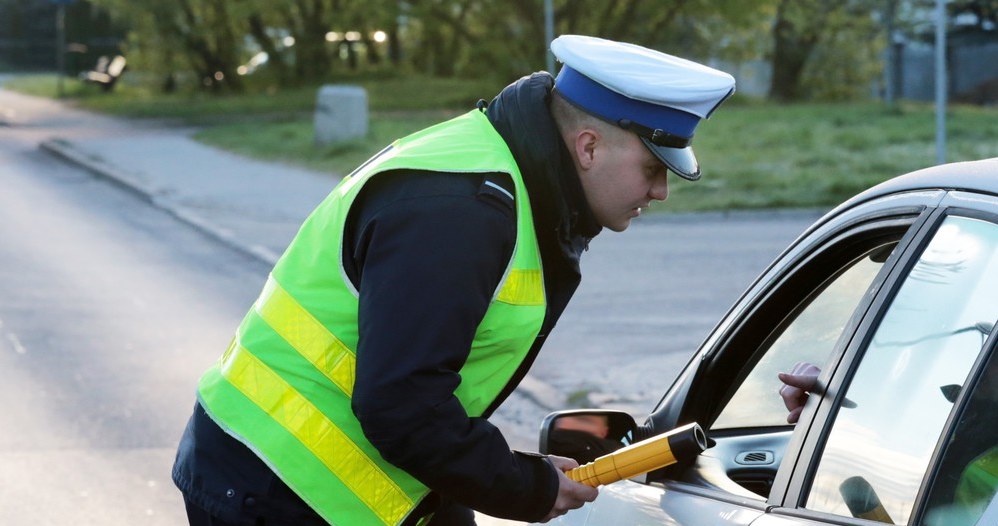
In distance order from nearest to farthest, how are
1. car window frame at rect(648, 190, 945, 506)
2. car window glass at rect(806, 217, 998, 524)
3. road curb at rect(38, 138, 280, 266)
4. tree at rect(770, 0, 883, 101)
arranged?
car window glass at rect(806, 217, 998, 524) → car window frame at rect(648, 190, 945, 506) → road curb at rect(38, 138, 280, 266) → tree at rect(770, 0, 883, 101)

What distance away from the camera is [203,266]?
43.5 ft

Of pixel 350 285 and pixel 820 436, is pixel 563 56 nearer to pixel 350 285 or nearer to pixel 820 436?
pixel 350 285

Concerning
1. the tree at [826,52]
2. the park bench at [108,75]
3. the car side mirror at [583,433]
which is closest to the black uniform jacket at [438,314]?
A: the car side mirror at [583,433]

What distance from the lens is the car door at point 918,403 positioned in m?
2.16

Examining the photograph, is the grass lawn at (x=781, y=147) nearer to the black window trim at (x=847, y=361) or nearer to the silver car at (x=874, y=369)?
the silver car at (x=874, y=369)

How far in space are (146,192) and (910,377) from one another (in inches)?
671

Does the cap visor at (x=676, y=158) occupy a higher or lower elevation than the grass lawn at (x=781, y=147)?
higher

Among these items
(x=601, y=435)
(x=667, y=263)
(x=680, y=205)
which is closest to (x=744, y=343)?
(x=601, y=435)

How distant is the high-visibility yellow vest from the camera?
102 inches

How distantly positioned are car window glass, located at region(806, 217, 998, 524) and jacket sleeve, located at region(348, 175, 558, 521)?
57 cm

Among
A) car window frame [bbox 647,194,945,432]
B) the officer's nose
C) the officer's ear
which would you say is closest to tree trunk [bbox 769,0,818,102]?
car window frame [bbox 647,194,945,432]

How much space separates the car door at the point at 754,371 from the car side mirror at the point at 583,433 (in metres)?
0.08

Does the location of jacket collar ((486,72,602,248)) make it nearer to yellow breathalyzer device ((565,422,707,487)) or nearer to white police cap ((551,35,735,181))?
white police cap ((551,35,735,181))

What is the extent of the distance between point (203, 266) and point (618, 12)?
18.2 meters
